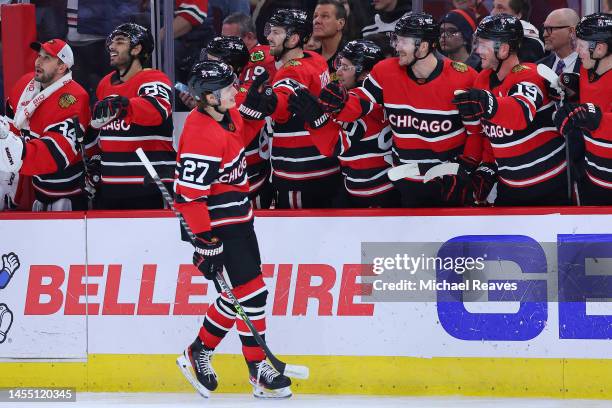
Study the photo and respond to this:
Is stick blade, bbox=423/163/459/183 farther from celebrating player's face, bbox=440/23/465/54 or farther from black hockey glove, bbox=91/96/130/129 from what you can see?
black hockey glove, bbox=91/96/130/129

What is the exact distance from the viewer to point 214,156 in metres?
5.55

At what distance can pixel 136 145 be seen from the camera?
6250 millimetres

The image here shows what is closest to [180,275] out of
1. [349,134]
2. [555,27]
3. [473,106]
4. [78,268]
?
[78,268]

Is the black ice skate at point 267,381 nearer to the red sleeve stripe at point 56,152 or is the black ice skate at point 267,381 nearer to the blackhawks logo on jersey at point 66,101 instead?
Result: the red sleeve stripe at point 56,152

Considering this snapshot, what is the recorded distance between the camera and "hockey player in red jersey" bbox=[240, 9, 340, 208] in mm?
6176

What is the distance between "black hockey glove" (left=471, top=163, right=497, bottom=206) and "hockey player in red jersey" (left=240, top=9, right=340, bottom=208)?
66cm

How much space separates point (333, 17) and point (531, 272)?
75.4 inches

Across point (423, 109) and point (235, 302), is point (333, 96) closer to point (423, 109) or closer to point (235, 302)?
point (423, 109)

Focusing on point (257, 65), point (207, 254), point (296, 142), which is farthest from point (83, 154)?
point (207, 254)

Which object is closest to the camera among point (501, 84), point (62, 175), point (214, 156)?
point (214, 156)

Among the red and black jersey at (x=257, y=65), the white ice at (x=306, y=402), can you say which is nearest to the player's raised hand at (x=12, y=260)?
the white ice at (x=306, y=402)

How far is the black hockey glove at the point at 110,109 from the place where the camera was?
5943 millimetres

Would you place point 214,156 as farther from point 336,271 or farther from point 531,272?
point 531,272

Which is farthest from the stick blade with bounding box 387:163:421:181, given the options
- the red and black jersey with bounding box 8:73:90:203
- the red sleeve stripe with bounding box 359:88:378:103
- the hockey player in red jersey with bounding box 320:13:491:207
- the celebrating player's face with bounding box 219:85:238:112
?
the red and black jersey with bounding box 8:73:90:203
